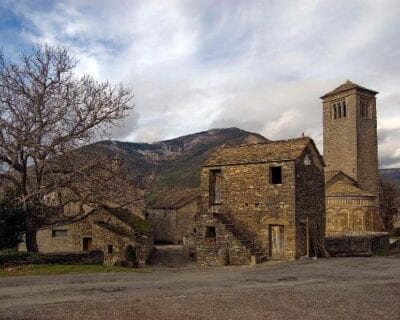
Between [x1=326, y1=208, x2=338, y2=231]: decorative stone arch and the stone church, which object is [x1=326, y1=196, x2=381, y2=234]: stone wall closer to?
[x1=326, y1=208, x2=338, y2=231]: decorative stone arch

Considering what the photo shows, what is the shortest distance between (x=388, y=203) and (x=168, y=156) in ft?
112

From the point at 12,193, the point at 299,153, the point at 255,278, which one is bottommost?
the point at 255,278

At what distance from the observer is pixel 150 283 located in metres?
15.4

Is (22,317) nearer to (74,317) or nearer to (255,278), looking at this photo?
(74,317)

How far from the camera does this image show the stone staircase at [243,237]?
24641 millimetres

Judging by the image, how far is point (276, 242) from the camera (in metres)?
25.7

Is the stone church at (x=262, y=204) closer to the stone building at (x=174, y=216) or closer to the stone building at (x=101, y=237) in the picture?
the stone building at (x=101, y=237)

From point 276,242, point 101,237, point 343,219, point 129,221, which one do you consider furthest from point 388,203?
point 101,237

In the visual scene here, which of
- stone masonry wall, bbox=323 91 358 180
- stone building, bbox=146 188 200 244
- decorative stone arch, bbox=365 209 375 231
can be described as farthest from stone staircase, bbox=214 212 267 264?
stone masonry wall, bbox=323 91 358 180

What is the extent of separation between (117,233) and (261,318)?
2343 cm

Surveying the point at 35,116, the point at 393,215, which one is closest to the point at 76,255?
the point at 35,116

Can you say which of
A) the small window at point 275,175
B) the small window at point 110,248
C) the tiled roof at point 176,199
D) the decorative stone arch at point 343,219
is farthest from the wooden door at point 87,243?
the decorative stone arch at point 343,219

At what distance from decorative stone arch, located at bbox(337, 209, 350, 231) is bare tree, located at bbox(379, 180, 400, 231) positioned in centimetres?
1428

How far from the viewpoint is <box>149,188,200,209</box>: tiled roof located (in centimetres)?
4735
